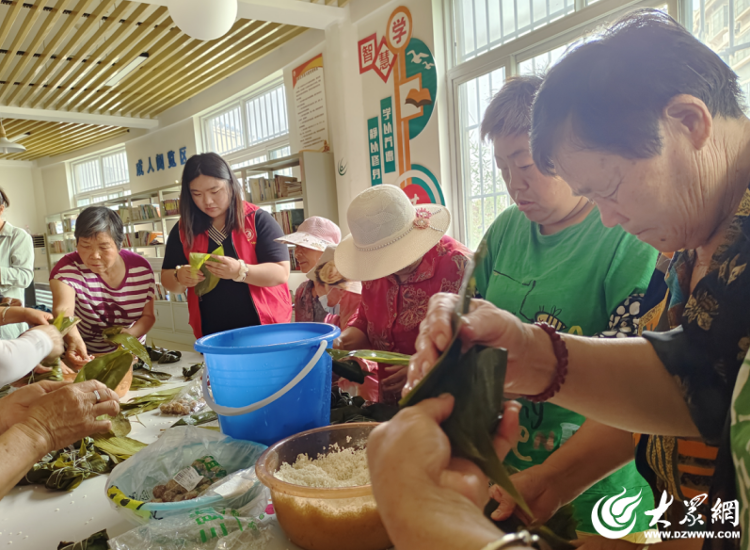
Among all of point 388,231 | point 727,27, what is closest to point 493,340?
point 388,231

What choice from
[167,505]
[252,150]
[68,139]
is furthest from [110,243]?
[68,139]

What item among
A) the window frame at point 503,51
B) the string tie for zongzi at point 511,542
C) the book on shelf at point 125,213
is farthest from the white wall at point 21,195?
the string tie for zongzi at point 511,542

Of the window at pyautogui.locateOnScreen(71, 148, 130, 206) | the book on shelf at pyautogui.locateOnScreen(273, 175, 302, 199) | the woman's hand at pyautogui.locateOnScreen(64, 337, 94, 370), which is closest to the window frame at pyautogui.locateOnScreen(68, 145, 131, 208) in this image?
the window at pyautogui.locateOnScreen(71, 148, 130, 206)

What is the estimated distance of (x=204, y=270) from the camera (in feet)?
7.06

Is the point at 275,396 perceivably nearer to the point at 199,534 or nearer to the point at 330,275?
the point at 199,534

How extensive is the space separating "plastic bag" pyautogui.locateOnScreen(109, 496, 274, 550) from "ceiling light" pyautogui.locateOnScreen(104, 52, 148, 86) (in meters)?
6.15

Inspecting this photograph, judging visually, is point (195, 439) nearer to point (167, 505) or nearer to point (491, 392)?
point (167, 505)

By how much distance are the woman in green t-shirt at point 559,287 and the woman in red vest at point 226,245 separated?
1.23m

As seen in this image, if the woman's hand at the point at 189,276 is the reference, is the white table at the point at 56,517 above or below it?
below

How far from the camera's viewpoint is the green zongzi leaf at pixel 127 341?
6.42 ft

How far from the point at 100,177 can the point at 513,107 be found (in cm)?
1118

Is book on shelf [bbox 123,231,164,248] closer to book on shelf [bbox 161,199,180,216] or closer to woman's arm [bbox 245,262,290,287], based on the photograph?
book on shelf [bbox 161,199,180,216]

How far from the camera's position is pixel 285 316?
2.37 m

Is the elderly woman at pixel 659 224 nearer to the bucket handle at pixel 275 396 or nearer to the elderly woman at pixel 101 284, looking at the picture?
the bucket handle at pixel 275 396
